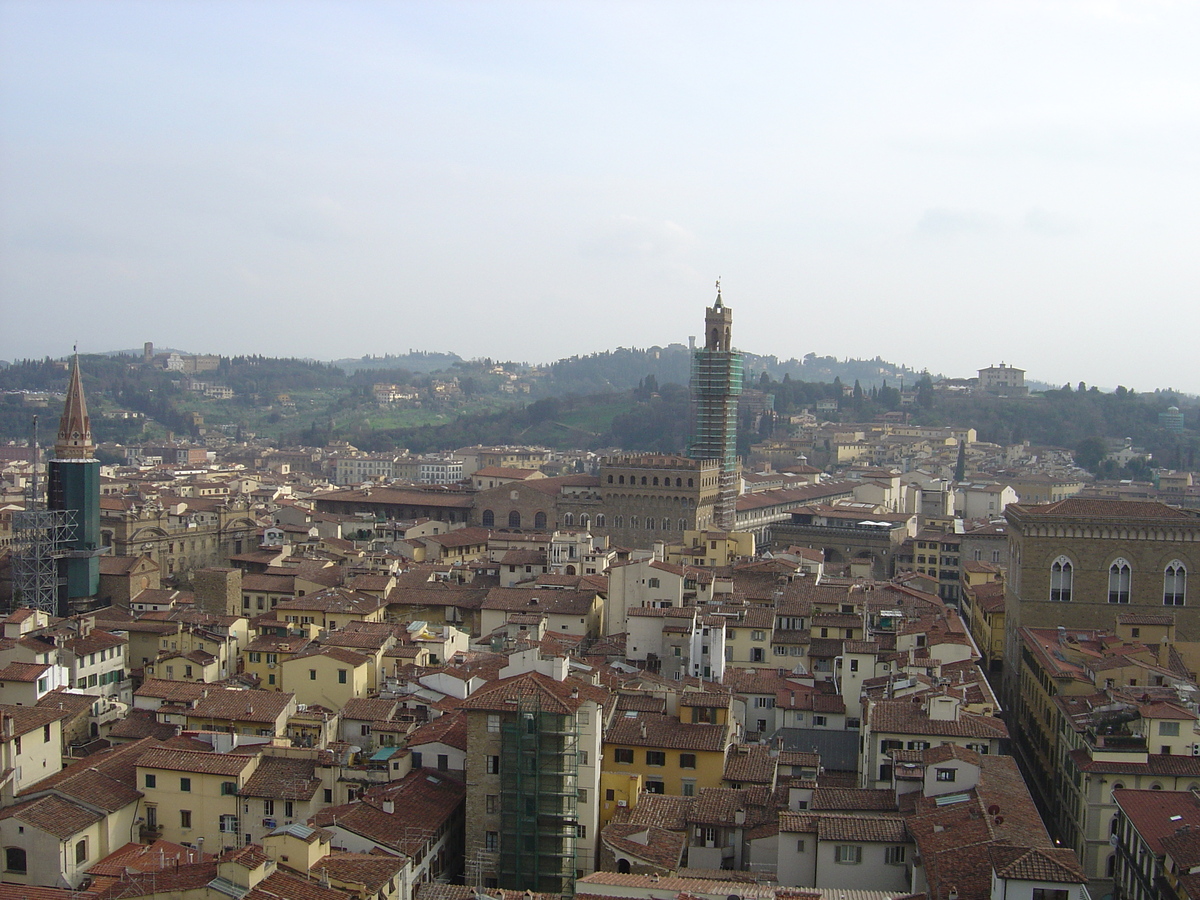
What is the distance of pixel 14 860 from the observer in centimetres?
1703

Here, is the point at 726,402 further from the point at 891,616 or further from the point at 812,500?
the point at 891,616

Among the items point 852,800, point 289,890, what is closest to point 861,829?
point 852,800

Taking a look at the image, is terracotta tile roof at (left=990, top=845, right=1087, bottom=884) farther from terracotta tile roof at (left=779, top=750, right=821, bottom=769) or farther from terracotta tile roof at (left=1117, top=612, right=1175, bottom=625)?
terracotta tile roof at (left=1117, top=612, right=1175, bottom=625)

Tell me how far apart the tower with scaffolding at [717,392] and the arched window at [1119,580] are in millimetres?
31003

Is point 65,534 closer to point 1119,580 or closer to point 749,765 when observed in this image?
point 749,765

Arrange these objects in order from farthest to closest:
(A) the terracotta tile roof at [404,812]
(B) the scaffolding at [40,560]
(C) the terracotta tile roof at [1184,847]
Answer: (B) the scaffolding at [40,560], (A) the terracotta tile roof at [404,812], (C) the terracotta tile roof at [1184,847]

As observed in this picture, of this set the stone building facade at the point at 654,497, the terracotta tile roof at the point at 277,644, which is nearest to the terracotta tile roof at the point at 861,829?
the terracotta tile roof at the point at 277,644

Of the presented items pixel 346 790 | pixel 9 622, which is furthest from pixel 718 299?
pixel 346 790

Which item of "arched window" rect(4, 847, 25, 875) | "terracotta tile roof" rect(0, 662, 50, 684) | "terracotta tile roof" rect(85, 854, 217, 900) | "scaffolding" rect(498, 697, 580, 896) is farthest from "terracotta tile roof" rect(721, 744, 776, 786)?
"terracotta tile roof" rect(0, 662, 50, 684)

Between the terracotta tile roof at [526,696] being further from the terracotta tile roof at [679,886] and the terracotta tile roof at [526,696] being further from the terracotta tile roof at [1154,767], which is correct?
the terracotta tile roof at [1154,767]

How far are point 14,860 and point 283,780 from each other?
12.3 ft

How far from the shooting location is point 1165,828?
16.6 m

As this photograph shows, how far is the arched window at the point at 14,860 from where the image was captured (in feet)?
55.7

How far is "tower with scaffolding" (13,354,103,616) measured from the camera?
35750 mm
